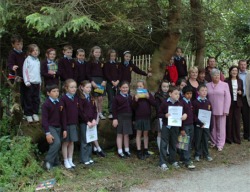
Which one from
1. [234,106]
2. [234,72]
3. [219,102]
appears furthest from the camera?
[234,106]

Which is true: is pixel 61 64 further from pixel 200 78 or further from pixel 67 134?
pixel 200 78

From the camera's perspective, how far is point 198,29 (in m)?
9.59

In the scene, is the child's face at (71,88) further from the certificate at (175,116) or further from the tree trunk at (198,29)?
the tree trunk at (198,29)

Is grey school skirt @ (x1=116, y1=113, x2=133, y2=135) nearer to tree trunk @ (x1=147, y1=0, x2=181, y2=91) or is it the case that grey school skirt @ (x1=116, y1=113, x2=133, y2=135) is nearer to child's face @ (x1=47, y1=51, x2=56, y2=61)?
tree trunk @ (x1=147, y1=0, x2=181, y2=91)

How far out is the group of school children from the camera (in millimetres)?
6414

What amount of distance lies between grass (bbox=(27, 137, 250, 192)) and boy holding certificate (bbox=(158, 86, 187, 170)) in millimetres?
311

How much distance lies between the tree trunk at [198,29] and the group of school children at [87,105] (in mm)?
2249

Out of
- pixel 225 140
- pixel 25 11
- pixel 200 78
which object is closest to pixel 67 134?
pixel 25 11

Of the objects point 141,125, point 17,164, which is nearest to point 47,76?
point 17,164

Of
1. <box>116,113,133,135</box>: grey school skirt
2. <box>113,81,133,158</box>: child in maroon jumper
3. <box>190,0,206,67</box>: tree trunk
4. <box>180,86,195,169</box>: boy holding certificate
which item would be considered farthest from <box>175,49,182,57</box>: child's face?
<box>116,113,133,135</box>: grey school skirt

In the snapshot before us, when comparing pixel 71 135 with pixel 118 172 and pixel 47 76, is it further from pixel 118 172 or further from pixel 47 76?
pixel 47 76

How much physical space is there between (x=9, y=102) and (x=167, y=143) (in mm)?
3717

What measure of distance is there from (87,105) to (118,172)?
1462 mm

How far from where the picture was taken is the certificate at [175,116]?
22.0ft
